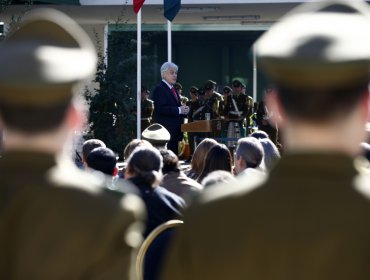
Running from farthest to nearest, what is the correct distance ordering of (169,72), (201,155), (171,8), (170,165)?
(171,8) < (169,72) < (201,155) < (170,165)

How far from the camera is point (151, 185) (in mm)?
5195

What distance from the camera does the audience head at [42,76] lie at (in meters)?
2.42

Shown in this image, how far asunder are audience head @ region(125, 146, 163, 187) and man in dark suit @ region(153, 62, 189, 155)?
874 cm

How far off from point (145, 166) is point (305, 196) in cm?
295

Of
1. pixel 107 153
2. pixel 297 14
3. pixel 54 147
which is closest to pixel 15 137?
pixel 54 147

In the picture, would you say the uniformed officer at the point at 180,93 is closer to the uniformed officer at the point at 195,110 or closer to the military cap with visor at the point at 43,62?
the uniformed officer at the point at 195,110

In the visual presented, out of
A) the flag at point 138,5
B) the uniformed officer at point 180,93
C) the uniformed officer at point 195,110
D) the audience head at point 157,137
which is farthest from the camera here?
the uniformed officer at point 180,93

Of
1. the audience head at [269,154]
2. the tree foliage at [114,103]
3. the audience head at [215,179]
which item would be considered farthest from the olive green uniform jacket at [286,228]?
the tree foliage at [114,103]

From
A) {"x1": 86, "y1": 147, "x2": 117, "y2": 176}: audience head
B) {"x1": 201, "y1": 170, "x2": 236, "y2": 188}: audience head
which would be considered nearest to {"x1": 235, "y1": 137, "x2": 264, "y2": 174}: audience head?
{"x1": 86, "y1": 147, "x2": 117, "y2": 176}: audience head

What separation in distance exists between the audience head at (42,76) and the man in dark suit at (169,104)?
11.3 m

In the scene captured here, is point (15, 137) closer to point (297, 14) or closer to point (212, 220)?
point (212, 220)

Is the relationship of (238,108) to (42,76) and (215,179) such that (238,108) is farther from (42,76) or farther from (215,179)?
(42,76)

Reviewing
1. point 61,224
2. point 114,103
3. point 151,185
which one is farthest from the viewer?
point 114,103

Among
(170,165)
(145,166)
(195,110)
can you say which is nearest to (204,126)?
(195,110)
